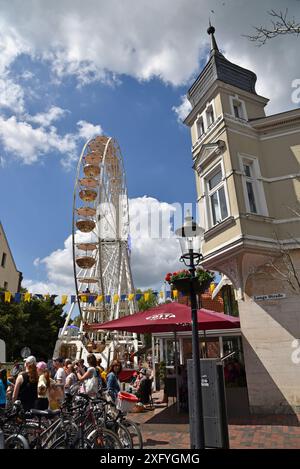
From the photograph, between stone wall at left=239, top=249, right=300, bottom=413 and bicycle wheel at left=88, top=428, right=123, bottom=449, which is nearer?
bicycle wheel at left=88, top=428, right=123, bottom=449

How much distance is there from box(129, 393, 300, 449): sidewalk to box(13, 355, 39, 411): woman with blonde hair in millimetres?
2188

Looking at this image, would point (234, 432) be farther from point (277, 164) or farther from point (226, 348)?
point (226, 348)

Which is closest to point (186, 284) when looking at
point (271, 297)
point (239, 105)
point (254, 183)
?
point (271, 297)

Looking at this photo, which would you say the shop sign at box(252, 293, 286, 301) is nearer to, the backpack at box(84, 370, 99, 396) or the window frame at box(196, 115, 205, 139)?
the backpack at box(84, 370, 99, 396)

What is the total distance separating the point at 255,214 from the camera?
9117 millimetres

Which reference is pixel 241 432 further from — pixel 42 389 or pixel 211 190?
pixel 211 190

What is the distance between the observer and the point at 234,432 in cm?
670

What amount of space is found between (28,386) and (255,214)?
6787 mm

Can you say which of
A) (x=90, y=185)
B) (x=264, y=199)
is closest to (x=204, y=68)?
(x=264, y=199)

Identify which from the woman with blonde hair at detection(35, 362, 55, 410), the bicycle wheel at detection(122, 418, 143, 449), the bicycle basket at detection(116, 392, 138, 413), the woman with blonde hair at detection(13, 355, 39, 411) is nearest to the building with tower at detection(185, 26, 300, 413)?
the bicycle basket at detection(116, 392, 138, 413)

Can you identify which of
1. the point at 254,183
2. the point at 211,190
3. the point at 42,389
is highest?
the point at 211,190

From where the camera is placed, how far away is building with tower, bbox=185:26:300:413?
336 inches
